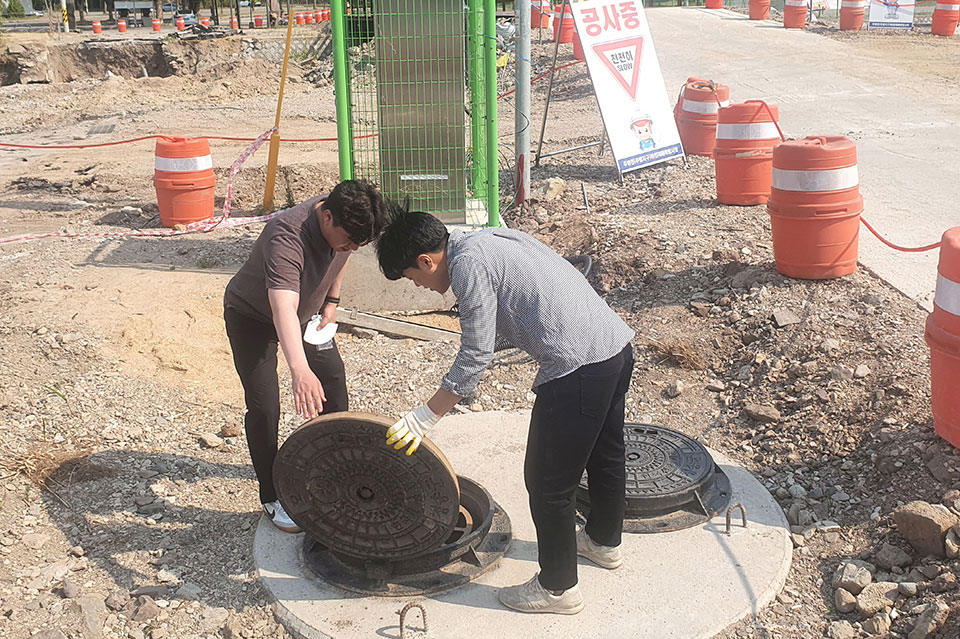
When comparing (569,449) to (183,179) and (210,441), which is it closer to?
(210,441)

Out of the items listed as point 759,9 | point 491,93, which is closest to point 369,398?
point 491,93

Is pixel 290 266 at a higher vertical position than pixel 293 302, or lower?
higher

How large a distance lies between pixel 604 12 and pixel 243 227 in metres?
4.28

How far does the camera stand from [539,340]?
315cm

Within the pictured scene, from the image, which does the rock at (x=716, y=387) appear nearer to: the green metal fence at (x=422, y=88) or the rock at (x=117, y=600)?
the green metal fence at (x=422, y=88)

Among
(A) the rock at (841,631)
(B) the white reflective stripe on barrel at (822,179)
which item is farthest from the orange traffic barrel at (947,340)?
(B) the white reflective stripe on barrel at (822,179)

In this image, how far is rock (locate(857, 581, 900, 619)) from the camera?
3.61 meters

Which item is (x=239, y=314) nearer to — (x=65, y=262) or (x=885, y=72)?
(x=65, y=262)

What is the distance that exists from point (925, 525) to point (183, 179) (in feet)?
24.4

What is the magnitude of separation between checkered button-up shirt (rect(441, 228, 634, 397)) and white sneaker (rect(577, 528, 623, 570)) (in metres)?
0.95

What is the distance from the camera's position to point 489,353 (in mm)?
3088

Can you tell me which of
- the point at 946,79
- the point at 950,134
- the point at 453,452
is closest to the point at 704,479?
the point at 453,452

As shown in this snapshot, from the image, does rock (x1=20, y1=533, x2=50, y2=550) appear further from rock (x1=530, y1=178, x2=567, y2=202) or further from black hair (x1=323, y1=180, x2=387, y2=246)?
rock (x1=530, y1=178, x2=567, y2=202)

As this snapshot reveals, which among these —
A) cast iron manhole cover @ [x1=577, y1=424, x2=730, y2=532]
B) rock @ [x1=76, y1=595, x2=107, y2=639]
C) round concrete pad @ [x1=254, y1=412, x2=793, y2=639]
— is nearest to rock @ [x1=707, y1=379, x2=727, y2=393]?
cast iron manhole cover @ [x1=577, y1=424, x2=730, y2=532]
